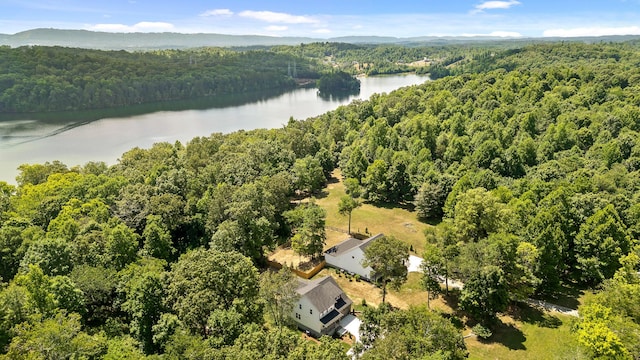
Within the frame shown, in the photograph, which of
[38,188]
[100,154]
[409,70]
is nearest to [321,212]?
[38,188]

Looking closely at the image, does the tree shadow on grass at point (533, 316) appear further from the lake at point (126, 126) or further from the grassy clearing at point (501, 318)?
the lake at point (126, 126)

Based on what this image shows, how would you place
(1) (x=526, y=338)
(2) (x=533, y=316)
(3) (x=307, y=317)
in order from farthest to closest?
1. (2) (x=533, y=316)
2. (3) (x=307, y=317)
3. (1) (x=526, y=338)

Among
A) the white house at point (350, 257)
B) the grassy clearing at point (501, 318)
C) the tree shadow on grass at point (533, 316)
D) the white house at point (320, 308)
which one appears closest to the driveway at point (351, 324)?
the white house at point (320, 308)

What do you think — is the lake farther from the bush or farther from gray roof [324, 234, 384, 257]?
the bush

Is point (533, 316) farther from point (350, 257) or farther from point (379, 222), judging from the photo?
point (379, 222)

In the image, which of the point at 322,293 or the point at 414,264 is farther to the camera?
the point at 414,264

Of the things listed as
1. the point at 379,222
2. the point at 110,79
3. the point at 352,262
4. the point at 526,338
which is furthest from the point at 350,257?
the point at 110,79

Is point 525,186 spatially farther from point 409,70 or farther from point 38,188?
point 409,70

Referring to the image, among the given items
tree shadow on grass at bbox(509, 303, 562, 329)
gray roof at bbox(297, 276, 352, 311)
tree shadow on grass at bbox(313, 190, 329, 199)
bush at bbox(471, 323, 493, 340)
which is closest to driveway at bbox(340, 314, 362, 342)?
gray roof at bbox(297, 276, 352, 311)
